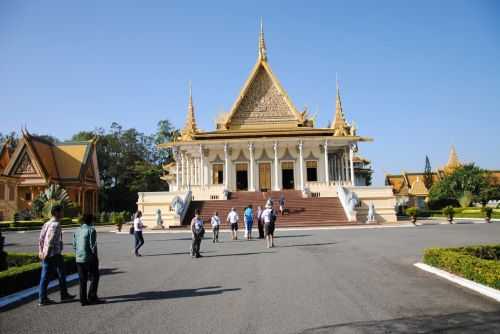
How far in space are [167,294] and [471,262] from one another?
5.53 m

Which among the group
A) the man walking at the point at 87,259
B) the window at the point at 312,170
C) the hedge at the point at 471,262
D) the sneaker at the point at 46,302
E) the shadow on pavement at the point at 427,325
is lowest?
the shadow on pavement at the point at 427,325

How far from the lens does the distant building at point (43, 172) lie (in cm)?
4469

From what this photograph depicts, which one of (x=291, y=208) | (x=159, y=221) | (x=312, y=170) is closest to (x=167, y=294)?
(x=159, y=221)

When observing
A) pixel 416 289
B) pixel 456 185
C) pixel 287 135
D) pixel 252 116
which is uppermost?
pixel 252 116

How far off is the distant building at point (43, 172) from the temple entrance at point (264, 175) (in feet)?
77.7

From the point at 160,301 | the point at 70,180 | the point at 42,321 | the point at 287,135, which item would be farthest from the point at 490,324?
the point at 70,180

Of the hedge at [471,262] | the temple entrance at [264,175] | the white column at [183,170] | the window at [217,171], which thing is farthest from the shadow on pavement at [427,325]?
the window at [217,171]

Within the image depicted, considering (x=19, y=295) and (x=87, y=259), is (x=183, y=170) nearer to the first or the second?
(x=19, y=295)

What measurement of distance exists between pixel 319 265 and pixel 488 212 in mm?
21571

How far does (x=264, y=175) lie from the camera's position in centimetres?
3541

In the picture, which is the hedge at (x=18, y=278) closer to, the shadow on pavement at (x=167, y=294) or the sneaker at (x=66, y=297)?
the sneaker at (x=66, y=297)

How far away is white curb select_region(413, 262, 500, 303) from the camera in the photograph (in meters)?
6.42

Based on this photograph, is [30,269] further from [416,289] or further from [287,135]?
[287,135]

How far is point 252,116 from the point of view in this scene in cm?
3697
